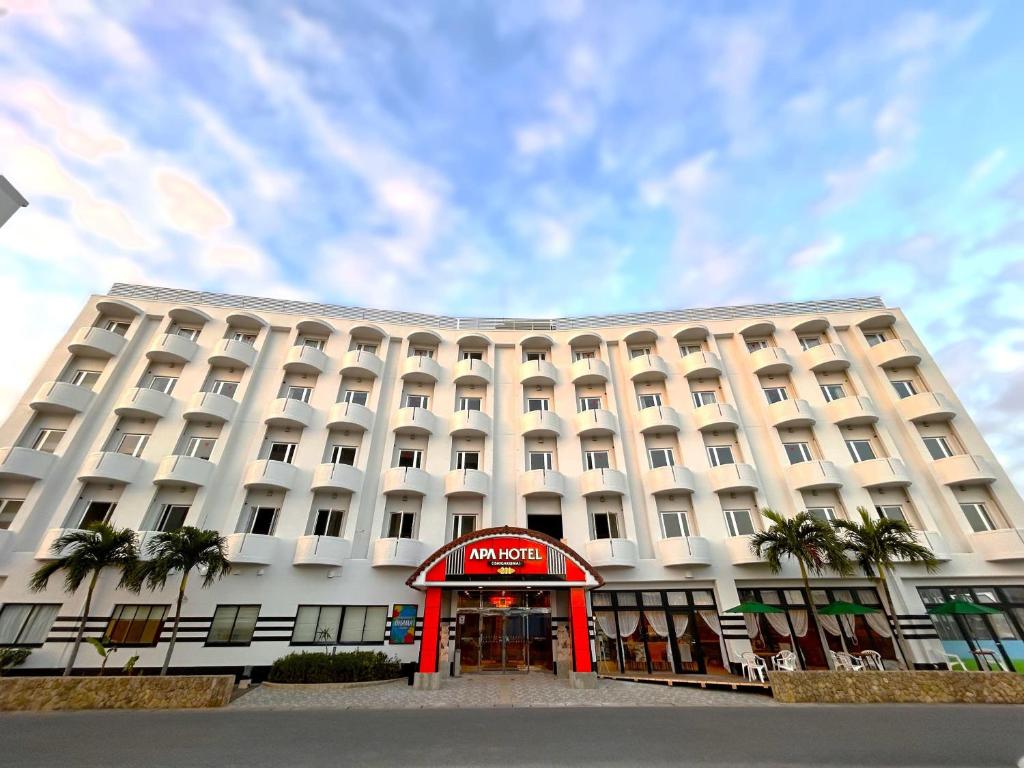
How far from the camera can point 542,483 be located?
75.8 feet

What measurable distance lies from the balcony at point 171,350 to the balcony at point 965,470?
42.3 meters

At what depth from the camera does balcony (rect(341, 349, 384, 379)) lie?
26328 millimetres

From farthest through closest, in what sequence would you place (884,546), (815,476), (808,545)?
(815,476), (884,546), (808,545)

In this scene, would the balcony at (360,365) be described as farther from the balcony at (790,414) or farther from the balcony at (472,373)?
the balcony at (790,414)

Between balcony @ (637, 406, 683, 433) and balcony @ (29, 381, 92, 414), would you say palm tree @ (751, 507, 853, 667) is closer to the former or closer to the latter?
balcony @ (637, 406, 683, 433)

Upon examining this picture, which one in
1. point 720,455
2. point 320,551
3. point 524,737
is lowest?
point 524,737

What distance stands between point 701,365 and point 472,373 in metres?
14.6

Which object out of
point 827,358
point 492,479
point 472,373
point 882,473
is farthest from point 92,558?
point 827,358

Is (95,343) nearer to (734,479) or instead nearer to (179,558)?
(179,558)

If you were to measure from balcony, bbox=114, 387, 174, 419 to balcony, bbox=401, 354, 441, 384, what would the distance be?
1283cm

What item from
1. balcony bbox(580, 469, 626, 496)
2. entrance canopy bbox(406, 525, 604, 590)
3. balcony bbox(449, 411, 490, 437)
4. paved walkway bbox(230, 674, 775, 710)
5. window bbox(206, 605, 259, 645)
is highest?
balcony bbox(449, 411, 490, 437)

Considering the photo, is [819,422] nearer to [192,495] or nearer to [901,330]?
[901,330]

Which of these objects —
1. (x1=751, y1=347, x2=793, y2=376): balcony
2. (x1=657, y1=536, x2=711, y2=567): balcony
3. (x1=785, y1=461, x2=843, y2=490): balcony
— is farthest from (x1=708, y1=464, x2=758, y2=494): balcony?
(x1=751, y1=347, x2=793, y2=376): balcony

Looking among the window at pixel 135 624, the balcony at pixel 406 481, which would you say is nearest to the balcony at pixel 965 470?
the balcony at pixel 406 481
